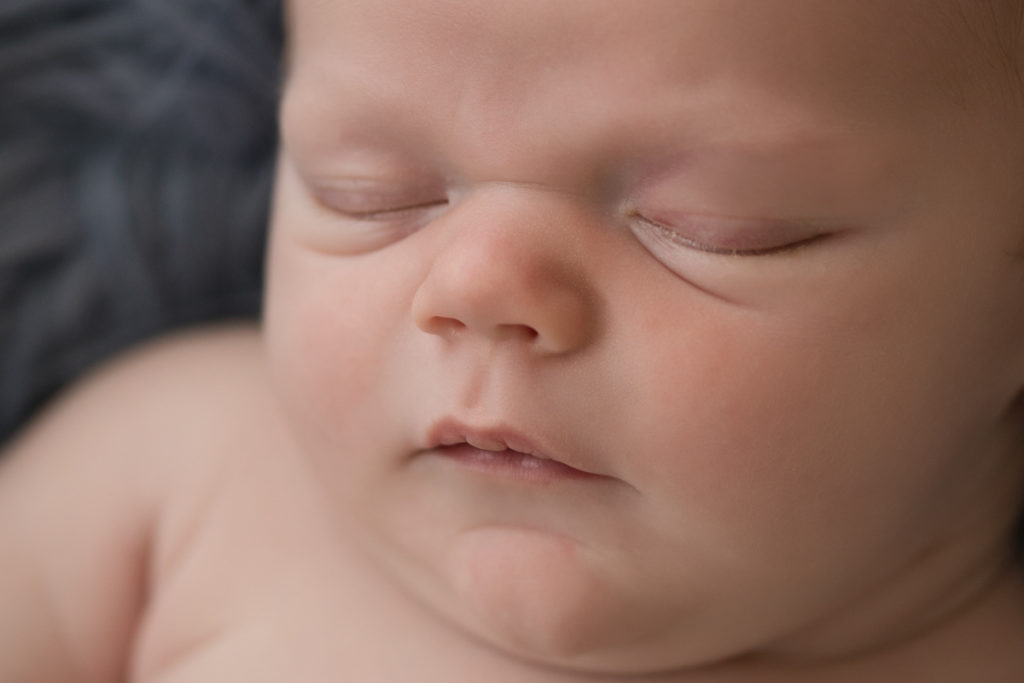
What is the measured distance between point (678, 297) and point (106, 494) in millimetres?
672

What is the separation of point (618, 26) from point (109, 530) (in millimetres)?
736

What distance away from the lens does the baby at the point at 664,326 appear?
86 cm

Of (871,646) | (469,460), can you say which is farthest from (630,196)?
(871,646)

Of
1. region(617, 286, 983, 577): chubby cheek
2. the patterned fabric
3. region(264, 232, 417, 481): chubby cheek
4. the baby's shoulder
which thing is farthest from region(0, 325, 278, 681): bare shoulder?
region(617, 286, 983, 577): chubby cheek

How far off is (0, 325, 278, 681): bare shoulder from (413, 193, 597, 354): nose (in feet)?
1.51

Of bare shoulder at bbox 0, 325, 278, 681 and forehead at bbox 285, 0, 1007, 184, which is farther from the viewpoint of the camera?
bare shoulder at bbox 0, 325, 278, 681

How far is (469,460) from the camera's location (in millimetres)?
960

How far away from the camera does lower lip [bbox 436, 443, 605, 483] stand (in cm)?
93

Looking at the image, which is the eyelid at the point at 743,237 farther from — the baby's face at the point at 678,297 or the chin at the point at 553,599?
the chin at the point at 553,599

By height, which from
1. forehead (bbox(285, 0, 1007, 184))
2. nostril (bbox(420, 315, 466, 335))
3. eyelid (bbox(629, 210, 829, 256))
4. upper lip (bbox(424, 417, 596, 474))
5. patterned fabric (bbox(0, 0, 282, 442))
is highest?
forehead (bbox(285, 0, 1007, 184))

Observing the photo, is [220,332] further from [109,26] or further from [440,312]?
[440,312]

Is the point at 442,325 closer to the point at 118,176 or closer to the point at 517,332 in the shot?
the point at 517,332

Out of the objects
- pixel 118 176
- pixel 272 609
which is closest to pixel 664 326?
pixel 272 609

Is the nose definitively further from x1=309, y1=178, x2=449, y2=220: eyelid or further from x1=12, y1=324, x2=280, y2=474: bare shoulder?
x1=12, y1=324, x2=280, y2=474: bare shoulder
